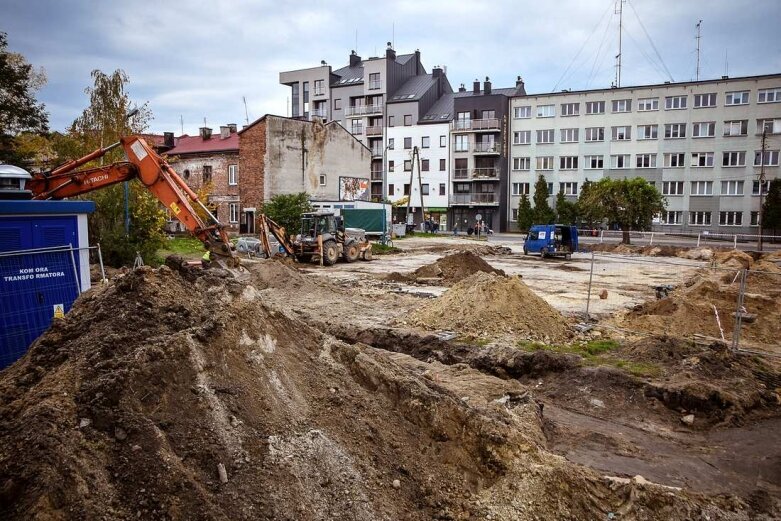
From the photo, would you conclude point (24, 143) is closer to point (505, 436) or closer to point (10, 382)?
point (10, 382)

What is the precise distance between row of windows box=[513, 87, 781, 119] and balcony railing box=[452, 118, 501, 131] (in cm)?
283

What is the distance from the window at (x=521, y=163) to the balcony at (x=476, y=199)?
4.56 metres

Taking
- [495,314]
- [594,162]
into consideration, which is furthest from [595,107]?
[495,314]

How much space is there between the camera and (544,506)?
5355 millimetres

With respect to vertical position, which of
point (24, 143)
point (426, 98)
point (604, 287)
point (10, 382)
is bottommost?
point (604, 287)

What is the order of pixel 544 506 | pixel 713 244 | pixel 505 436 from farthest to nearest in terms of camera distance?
pixel 713 244
pixel 505 436
pixel 544 506

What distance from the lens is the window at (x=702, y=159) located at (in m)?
57.8

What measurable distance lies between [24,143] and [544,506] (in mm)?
32200

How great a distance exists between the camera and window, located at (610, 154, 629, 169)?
61.7m

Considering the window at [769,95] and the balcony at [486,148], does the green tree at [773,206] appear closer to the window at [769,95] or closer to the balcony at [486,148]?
the window at [769,95]

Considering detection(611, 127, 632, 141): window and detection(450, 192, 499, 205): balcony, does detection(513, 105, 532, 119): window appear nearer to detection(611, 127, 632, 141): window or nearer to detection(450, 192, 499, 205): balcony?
detection(611, 127, 632, 141): window

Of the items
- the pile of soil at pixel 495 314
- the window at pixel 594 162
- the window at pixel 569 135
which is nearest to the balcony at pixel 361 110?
the window at pixel 569 135

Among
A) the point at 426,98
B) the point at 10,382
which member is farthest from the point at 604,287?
the point at 426,98

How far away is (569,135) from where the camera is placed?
64188 millimetres
